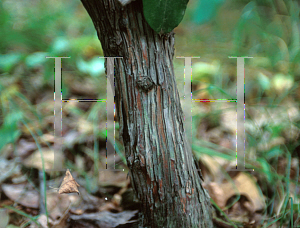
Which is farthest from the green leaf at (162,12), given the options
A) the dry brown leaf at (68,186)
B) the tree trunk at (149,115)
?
the dry brown leaf at (68,186)

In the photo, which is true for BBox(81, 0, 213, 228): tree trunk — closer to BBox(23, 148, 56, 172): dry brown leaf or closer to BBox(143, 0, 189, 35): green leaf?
BBox(143, 0, 189, 35): green leaf

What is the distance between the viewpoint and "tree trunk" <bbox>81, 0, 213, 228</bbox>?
0.50 metres

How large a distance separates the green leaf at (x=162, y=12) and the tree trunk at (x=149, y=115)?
0.09ft

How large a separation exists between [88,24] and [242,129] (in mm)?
806

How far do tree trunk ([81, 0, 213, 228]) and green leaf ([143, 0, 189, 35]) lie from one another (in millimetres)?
26

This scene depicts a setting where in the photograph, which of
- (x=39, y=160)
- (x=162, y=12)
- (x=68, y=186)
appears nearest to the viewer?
(x=162, y=12)

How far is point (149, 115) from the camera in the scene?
51cm

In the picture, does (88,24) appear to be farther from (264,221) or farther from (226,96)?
(264,221)

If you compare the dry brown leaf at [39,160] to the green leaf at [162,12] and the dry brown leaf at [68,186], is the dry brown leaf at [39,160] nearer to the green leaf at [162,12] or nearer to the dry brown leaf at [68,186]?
the dry brown leaf at [68,186]

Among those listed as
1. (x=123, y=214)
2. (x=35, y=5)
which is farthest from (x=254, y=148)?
(x=35, y=5)

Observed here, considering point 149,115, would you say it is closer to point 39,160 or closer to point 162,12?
point 162,12

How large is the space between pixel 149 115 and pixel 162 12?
21 centimetres

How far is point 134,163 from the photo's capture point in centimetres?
53

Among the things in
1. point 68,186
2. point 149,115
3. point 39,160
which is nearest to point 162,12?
point 149,115
